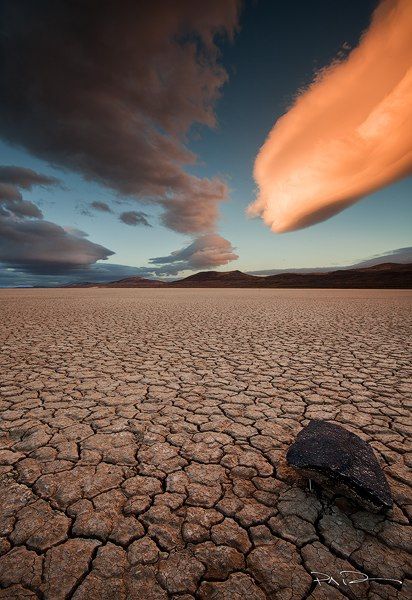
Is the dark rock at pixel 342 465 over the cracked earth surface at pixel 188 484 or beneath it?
over

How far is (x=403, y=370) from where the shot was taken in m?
4.46

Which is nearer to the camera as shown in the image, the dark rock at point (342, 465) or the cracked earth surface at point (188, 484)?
the cracked earth surface at point (188, 484)

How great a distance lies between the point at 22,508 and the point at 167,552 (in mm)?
964

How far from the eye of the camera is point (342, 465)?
1779 mm

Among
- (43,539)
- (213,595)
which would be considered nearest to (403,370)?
(213,595)

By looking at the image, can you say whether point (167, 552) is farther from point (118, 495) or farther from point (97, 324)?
point (97, 324)

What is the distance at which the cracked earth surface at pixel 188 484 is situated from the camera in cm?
136

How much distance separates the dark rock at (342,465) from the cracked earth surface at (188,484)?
0.11 meters
